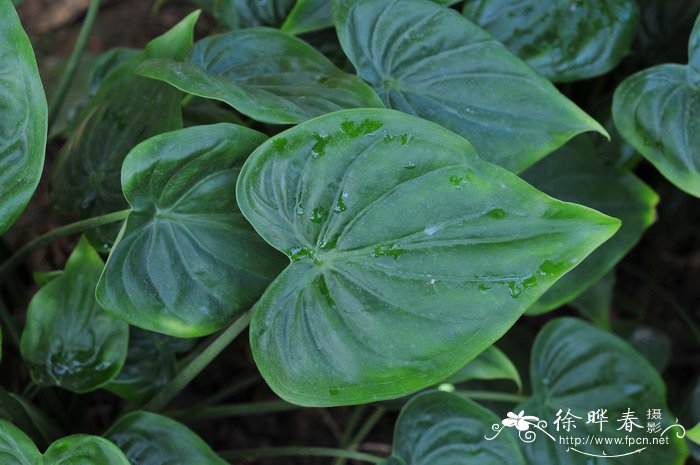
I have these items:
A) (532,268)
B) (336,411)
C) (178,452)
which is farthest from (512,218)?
(336,411)

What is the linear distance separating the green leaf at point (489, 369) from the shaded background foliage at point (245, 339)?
0.56 feet

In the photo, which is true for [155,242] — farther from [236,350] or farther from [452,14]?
Answer: [236,350]

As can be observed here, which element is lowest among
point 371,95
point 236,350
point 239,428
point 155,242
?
point 239,428

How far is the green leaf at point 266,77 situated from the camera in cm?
86

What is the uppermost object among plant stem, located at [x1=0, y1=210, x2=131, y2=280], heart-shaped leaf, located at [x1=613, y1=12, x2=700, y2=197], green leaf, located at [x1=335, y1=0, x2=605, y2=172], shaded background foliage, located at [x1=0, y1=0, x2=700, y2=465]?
green leaf, located at [x1=335, y1=0, x2=605, y2=172]

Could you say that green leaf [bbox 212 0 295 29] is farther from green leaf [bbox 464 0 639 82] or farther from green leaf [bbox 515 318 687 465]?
green leaf [bbox 515 318 687 465]

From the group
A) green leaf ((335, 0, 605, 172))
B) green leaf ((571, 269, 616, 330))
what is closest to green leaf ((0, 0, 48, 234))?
green leaf ((335, 0, 605, 172))

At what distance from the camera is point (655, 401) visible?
111cm

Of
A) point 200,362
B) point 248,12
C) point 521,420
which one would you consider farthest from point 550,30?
point 200,362

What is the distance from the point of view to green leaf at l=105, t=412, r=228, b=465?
92cm

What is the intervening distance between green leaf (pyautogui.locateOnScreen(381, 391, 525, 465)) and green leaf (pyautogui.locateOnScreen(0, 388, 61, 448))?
519mm

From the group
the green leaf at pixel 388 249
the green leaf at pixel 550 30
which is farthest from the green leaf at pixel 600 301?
the green leaf at pixel 388 249

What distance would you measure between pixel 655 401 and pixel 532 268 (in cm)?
51

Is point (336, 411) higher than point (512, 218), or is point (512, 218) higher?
point (512, 218)
